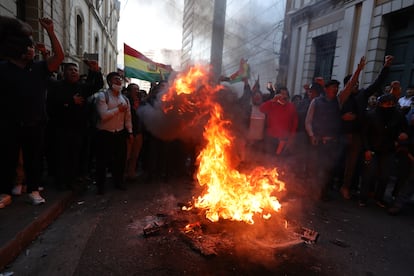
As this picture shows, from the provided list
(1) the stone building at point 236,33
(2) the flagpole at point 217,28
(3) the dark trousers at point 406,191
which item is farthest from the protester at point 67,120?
(2) the flagpole at point 217,28

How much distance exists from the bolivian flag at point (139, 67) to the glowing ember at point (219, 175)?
183 inches

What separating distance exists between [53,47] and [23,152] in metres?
1.52

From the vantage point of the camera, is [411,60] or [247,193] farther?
[411,60]

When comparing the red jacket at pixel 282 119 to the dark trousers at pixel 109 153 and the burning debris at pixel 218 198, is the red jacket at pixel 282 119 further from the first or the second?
the dark trousers at pixel 109 153

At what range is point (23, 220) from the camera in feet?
11.9

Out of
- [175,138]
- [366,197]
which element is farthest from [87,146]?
[366,197]

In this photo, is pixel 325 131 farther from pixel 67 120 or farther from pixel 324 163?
pixel 67 120

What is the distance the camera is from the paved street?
3.04 meters

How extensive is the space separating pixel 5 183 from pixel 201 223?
9.33 feet

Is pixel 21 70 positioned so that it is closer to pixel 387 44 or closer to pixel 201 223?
pixel 201 223

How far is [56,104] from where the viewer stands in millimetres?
5109

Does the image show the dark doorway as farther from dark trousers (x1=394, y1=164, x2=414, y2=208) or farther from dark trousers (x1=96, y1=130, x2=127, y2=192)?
dark trousers (x1=96, y1=130, x2=127, y2=192)

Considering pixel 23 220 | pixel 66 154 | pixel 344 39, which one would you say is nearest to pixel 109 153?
pixel 66 154

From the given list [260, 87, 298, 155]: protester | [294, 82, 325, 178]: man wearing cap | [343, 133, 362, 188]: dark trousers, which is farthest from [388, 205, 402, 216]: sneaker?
[260, 87, 298, 155]: protester
